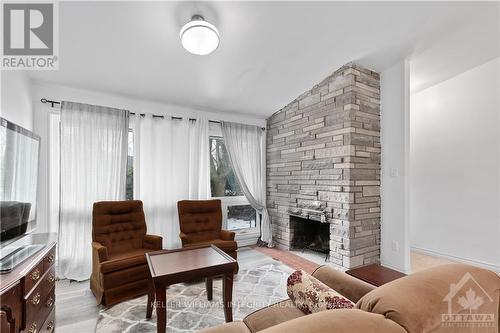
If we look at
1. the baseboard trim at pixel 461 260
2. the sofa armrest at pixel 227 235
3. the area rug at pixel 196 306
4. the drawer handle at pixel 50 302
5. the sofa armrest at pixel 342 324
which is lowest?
the area rug at pixel 196 306

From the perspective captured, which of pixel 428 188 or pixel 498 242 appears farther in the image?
pixel 428 188

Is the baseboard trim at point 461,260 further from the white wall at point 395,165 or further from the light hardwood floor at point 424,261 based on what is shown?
the white wall at point 395,165

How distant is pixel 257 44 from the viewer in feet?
8.38

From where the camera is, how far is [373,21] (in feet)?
7.67

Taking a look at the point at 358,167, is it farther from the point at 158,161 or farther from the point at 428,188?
the point at 158,161

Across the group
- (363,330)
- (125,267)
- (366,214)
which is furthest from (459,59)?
(125,267)

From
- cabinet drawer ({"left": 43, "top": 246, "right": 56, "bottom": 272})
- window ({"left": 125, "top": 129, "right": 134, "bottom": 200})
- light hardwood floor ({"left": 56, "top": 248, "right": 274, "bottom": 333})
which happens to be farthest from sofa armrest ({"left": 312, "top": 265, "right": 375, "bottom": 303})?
window ({"left": 125, "top": 129, "right": 134, "bottom": 200})

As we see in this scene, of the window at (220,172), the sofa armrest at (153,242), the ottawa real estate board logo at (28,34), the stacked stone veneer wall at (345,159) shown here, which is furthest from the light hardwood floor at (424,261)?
the ottawa real estate board logo at (28,34)

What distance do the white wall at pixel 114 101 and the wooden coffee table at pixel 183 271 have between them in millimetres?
2131

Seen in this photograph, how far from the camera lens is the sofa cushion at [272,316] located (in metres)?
1.31

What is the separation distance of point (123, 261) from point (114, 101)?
2.12 metres

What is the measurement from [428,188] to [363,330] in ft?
13.2

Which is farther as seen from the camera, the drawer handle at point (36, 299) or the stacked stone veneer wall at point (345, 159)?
the stacked stone veneer wall at point (345, 159)

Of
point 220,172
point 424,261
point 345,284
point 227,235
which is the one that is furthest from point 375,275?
point 220,172
